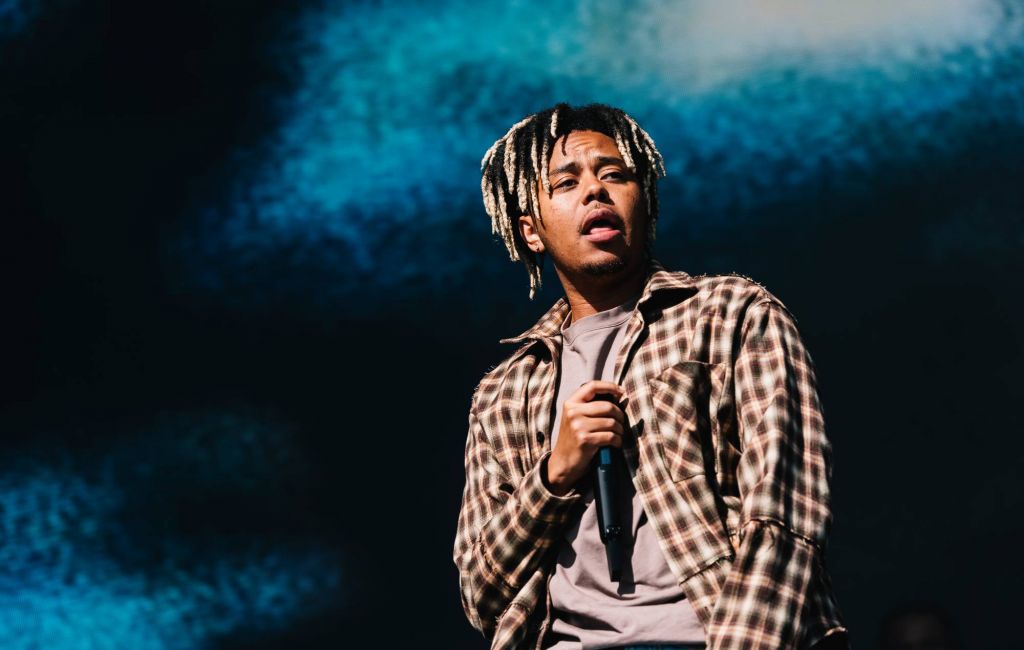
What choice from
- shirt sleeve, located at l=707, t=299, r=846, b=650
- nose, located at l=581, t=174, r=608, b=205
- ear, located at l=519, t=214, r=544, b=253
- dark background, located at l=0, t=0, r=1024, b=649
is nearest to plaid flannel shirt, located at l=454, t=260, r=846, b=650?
shirt sleeve, located at l=707, t=299, r=846, b=650

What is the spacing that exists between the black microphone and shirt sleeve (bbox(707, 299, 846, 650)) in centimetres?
16

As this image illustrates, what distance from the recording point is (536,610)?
1699 millimetres

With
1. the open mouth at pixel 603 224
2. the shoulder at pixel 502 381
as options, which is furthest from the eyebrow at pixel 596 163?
the shoulder at pixel 502 381

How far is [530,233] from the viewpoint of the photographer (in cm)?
221

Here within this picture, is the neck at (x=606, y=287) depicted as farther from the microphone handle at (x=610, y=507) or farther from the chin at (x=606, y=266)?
the microphone handle at (x=610, y=507)

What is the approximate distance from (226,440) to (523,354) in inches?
74.9

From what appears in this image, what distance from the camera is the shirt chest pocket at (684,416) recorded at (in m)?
1.60

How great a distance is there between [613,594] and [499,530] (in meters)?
0.22

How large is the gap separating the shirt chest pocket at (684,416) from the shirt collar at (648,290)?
7.0 inches

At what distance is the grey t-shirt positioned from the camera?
1526 millimetres

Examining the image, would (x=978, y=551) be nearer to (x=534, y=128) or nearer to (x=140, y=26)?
(x=534, y=128)

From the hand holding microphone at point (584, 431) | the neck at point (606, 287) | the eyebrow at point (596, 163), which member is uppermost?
the eyebrow at point (596, 163)

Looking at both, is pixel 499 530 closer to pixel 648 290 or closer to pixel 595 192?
pixel 648 290

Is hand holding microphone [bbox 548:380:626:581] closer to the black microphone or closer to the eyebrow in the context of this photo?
the black microphone
